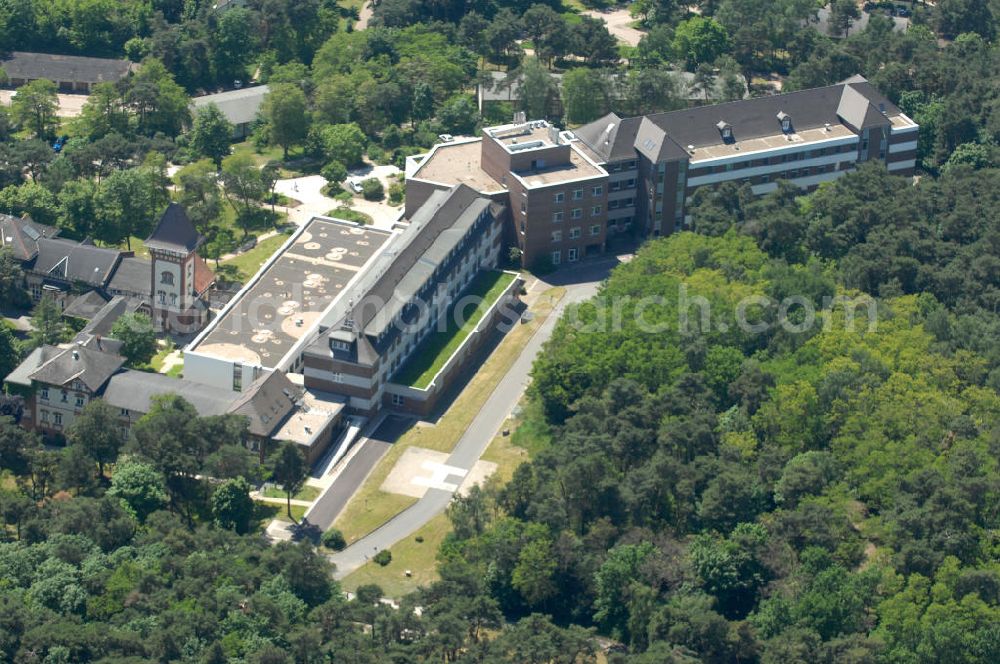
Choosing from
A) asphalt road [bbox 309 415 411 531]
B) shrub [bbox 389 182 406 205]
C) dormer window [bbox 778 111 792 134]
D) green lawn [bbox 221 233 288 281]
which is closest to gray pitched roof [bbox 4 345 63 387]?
green lawn [bbox 221 233 288 281]

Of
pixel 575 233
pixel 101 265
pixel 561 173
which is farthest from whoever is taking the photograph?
pixel 575 233

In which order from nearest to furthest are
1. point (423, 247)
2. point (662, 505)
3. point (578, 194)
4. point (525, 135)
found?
point (662, 505) < point (423, 247) < point (578, 194) < point (525, 135)

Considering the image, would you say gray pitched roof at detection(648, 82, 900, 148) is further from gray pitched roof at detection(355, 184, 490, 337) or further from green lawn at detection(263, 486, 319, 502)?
green lawn at detection(263, 486, 319, 502)

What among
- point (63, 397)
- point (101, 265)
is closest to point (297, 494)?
point (63, 397)

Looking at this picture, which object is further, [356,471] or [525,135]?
[525,135]

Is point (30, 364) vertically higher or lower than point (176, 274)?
lower

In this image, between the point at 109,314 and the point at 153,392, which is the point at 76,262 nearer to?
the point at 109,314
